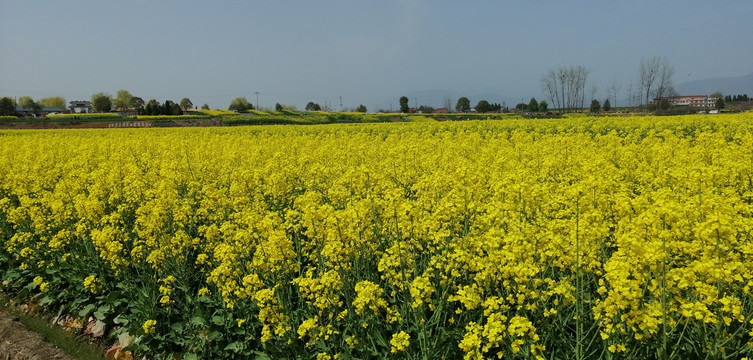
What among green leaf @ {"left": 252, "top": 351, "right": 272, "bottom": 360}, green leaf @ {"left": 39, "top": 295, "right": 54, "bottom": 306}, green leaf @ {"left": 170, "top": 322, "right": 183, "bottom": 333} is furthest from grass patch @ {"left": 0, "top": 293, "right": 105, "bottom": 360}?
green leaf @ {"left": 252, "top": 351, "right": 272, "bottom": 360}

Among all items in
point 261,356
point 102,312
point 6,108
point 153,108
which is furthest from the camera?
point 6,108

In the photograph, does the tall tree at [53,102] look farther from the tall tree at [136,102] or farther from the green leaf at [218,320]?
the green leaf at [218,320]

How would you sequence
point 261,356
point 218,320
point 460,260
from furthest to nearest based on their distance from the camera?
point 218,320
point 261,356
point 460,260

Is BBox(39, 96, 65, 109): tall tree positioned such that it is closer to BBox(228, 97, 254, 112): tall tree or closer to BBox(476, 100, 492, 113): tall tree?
BBox(228, 97, 254, 112): tall tree

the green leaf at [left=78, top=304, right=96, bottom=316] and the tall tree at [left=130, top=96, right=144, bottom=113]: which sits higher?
the tall tree at [left=130, top=96, right=144, bottom=113]

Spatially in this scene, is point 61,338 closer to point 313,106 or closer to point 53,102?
point 313,106

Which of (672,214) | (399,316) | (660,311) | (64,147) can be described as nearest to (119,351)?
(399,316)

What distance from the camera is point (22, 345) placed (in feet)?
20.5

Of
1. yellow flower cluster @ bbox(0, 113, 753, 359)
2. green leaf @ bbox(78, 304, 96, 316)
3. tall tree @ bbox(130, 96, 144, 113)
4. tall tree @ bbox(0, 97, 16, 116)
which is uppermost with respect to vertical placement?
tall tree @ bbox(130, 96, 144, 113)

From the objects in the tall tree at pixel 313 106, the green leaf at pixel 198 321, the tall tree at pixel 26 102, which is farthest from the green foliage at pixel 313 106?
the green leaf at pixel 198 321

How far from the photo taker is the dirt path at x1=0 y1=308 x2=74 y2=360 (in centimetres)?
599

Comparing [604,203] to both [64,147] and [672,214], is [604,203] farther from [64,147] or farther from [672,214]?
[64,147]

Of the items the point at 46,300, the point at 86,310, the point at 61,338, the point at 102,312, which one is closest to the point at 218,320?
the point at 102,312

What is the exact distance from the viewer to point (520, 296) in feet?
11.4
